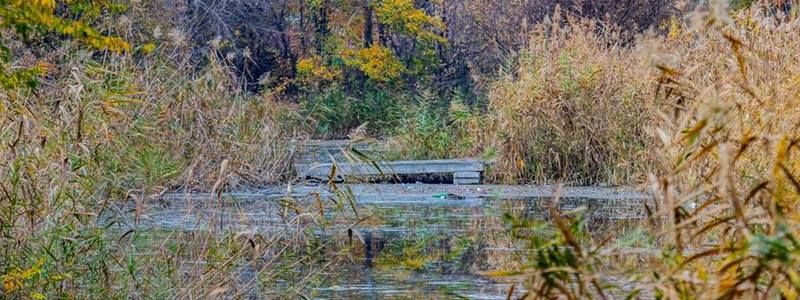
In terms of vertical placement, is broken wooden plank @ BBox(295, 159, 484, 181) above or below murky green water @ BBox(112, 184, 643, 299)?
above

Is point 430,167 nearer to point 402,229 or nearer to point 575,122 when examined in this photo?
point 575,122

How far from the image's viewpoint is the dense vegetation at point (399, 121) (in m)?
3.86

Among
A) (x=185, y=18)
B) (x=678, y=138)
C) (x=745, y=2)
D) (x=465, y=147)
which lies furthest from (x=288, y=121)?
(x=678, y=138)

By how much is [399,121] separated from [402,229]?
32.5 ft

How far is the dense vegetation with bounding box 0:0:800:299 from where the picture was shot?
386 cm

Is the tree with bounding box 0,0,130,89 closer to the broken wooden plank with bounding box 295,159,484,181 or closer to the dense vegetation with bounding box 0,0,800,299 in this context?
the dense vegetation with bounding box 0,0,800,299

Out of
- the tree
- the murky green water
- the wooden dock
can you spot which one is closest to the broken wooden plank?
the wooden dock

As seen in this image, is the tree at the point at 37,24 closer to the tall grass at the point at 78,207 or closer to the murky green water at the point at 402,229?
the tall grass at the point at 78,207

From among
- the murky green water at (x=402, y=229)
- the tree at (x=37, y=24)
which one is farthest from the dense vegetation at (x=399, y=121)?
the murky green water at (x=402, y=229)

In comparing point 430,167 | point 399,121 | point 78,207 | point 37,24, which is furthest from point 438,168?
point 37,24

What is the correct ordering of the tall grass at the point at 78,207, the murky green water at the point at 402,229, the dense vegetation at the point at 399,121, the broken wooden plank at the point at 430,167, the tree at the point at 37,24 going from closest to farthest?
the dense vegetation at the point at 399,121, the tree at the point at 37,24, the tall grass at the point at 78,207, the murky green water at the point at 402,229, the broken wooden plank at the point at 430,167

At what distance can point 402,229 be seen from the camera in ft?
39.3

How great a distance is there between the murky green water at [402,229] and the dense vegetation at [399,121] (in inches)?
10.3

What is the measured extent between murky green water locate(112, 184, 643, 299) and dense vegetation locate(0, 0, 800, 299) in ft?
0.86
